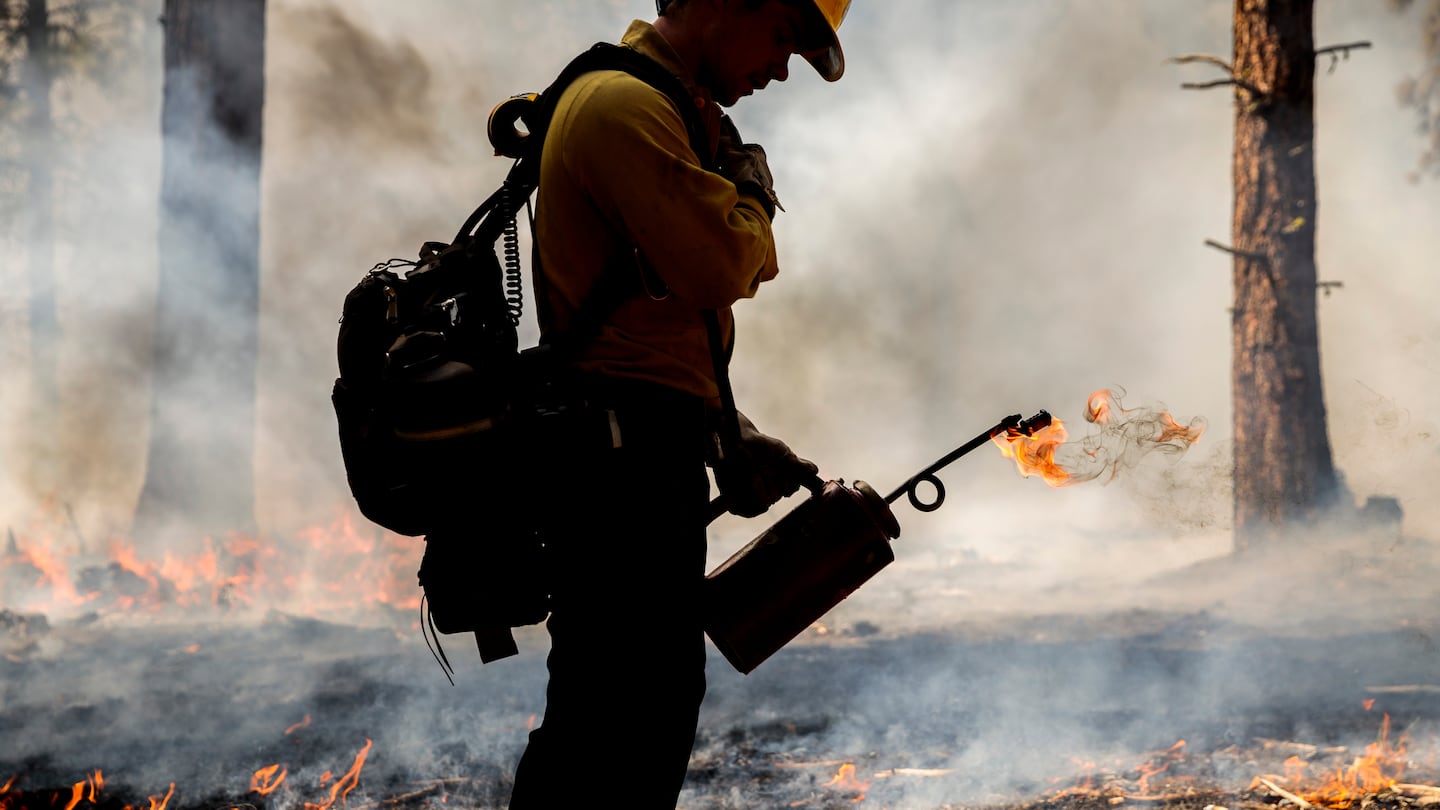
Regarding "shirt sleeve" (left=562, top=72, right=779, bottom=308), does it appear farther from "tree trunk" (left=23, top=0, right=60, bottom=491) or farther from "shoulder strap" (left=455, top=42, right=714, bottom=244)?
"tree trunk" (left=23, top=0, right=60, bottom=491)

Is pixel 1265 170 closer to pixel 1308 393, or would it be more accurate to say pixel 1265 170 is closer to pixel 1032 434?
pixel 1308 393

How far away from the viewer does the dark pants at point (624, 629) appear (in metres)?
2.05

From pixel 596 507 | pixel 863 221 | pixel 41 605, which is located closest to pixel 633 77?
pixel 596 507

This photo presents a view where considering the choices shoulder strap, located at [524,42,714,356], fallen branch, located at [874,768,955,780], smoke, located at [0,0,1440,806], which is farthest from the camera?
smoke, located at [0,0,1440,806]

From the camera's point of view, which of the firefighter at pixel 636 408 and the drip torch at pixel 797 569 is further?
the drip torch at pixel 797 569

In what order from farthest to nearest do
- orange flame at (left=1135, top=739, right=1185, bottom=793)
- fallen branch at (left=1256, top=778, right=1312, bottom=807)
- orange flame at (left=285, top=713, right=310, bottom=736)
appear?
orange flame at (left=285, top=713, right=310, bottom=736)
orange flame at (left=1135, top=739, right=1185, bottom=793)
fallen branch at (left=1256, top=778, right=1312, bottom=807)

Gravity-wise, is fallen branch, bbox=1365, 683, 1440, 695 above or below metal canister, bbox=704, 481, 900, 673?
below

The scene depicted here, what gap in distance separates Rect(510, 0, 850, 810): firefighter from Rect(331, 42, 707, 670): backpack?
60 mm

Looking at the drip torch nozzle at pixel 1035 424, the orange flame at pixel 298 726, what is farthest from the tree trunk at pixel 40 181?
the drip torch nozzle at pixel 1035 424

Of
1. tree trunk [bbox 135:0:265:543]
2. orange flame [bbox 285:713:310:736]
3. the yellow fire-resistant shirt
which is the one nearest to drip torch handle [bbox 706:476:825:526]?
the yellow fire-resistant shirt

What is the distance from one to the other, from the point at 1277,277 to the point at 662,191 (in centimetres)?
661

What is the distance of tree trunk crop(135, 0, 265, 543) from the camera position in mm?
8344

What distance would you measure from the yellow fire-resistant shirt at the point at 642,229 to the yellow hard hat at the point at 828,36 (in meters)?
0.28

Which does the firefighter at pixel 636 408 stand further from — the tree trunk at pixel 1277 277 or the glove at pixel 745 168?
the tree trunk at pixel 1277 277
